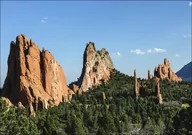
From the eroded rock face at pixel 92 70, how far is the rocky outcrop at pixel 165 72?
2329cm

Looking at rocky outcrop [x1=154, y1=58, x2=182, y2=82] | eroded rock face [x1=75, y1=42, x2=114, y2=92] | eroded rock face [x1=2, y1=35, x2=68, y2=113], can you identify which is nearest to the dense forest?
eroded rock face [x1=2, y1=35, x2=68, y2=113]

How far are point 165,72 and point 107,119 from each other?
88.3 meters

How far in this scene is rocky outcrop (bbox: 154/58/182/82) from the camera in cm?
15510

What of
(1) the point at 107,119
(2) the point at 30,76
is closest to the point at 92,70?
(2) the point at 30,76

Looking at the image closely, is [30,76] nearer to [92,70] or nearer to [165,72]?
[92,70]

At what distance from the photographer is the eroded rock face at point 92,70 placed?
136625 mm

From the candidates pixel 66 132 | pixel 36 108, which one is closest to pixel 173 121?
pixel 66 132

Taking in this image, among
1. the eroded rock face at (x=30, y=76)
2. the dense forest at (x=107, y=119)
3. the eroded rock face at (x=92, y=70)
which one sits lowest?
the dense forest at (x=107, y=119)

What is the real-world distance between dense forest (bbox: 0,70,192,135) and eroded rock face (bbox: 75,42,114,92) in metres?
19.9

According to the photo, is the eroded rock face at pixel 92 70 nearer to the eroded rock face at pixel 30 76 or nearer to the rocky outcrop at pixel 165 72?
the rocky outcrop at pixel 165 72

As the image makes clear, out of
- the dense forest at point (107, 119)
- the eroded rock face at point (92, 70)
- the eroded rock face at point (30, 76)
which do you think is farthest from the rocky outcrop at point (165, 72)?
the eroded rock face at point (30, 76)

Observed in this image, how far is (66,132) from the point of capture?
73062 millimetres

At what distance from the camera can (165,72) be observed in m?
158

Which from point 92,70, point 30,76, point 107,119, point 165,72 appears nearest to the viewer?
point 107,119
